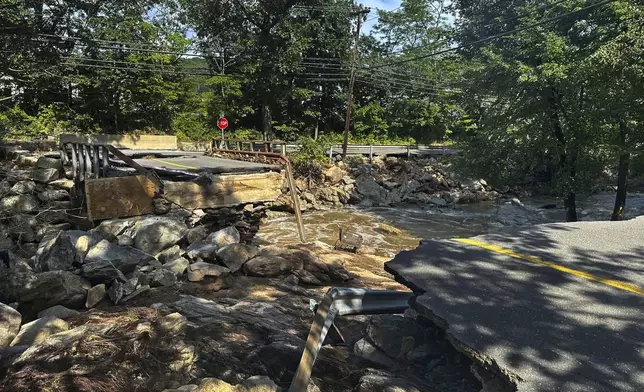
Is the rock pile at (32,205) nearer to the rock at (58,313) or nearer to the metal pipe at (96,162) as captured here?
the metal pipe at (96,162)

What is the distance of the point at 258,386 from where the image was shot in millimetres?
3258

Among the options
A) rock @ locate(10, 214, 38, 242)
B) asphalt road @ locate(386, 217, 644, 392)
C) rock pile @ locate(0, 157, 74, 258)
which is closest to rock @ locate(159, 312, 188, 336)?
asphalt road @ locate(386, 217, 644, 392)

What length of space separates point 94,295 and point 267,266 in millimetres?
2894

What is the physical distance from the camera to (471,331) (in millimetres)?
2939

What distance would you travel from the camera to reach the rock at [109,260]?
19.9 feet

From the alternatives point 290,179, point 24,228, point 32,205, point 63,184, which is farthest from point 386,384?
point 63,184

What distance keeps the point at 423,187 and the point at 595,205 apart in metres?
9.83

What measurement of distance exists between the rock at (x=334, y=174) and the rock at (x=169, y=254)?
16601 mm

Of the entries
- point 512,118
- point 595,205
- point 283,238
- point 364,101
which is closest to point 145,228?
point 283,238

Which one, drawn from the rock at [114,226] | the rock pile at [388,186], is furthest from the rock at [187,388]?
the rock pile at [388,186]

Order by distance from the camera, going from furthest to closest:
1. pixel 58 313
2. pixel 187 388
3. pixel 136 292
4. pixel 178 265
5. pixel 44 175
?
pixel 44 175 < pixel 178 265 < pixel 136 292 < pixel 58 313 < pixel 187 388

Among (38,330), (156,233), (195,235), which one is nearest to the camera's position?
(38,330)

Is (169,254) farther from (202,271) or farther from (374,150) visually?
(374,150)

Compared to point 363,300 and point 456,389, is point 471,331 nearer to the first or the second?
point 456,389
